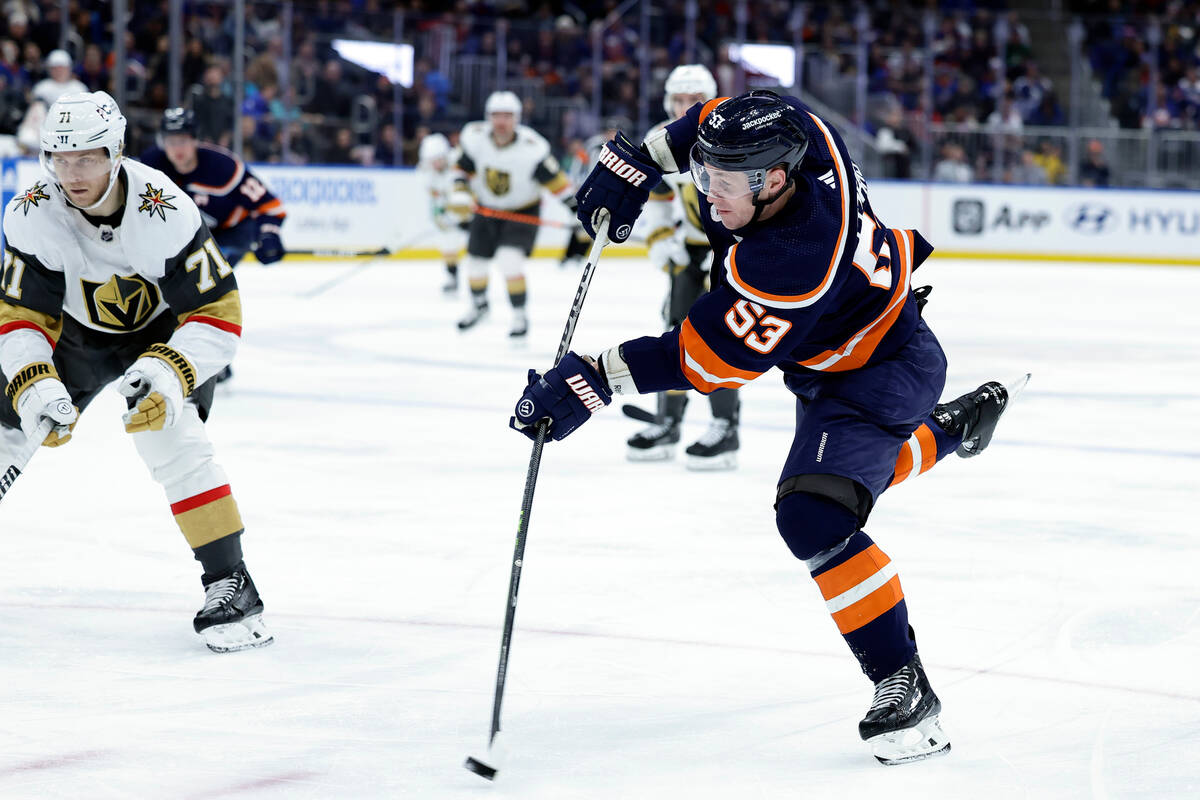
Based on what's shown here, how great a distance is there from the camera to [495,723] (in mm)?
2252

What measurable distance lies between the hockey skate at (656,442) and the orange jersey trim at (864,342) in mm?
2581

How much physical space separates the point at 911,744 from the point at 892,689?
90mm

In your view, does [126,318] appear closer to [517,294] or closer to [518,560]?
[518,560]

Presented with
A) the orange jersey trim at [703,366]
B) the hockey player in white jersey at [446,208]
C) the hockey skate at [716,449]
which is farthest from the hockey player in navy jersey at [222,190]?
the orange jersey trim at [703,366]

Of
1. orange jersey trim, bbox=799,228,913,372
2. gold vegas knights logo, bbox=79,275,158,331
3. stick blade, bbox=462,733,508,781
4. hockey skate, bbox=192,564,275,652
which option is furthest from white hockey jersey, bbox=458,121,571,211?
stick blade, bbox=462,733,508,781

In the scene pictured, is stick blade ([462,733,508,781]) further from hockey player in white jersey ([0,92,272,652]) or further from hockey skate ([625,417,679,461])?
hockey skate ([625,417,679,461])

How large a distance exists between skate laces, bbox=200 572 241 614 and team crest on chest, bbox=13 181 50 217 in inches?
31.6

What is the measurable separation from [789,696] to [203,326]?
1304mm

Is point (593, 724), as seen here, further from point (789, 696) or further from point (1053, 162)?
point (1053, 162)

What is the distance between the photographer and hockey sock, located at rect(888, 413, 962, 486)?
2.79 metres

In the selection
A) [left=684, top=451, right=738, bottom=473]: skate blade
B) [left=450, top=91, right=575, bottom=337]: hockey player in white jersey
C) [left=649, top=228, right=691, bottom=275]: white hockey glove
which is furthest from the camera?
[left=450, top=91, right=575, bottom=337]: hockey player in white jersey

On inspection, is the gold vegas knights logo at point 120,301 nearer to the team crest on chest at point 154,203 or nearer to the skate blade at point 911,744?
the team crest on chest at point 154,203

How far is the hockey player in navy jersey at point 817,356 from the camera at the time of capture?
224 cm

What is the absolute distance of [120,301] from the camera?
2.92 metres
